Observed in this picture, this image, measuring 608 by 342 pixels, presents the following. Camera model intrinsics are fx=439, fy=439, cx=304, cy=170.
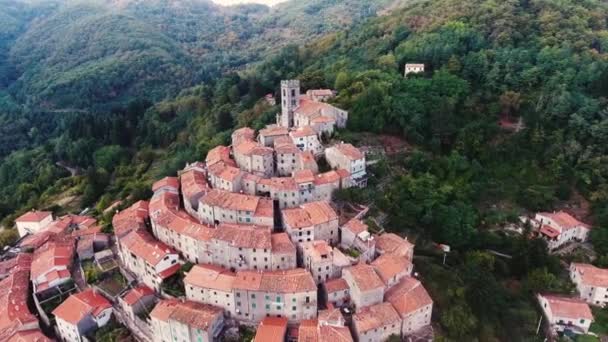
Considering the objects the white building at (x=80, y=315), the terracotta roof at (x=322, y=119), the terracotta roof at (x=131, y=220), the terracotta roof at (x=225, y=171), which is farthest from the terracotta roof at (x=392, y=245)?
the white building at (x=80, y=315)

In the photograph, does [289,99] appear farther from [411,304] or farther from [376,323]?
[376,323]

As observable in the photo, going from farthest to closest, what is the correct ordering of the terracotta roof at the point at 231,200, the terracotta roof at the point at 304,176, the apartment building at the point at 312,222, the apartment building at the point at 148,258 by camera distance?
Result: the terracotta roof at the point at 304,176 < the terracotta roof at the point at 231,200 < the apartment building at the point at 312,222 < the apartment building at the point at 148,258

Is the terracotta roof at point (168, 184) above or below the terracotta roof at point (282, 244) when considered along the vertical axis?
below

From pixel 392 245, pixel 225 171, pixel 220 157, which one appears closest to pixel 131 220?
pixel 225 171

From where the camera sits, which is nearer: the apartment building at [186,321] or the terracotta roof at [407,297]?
the apartment building at [186,321]

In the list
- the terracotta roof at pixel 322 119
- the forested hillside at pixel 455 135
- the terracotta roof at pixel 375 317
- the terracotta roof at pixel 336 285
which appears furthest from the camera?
the terracotta roof at pixel 322 119

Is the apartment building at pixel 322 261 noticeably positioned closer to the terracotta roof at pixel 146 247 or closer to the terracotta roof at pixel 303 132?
the terracotta roof at pixel 146 247

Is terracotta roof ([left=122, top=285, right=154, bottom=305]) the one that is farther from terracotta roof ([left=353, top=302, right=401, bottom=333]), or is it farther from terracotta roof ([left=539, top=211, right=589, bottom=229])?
terracotta roof ([left=539, top=211, right=589, bottom=229])

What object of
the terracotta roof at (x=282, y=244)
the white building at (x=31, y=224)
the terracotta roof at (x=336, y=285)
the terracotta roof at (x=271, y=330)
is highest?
the terracotta roof at (x=282, y=244)
